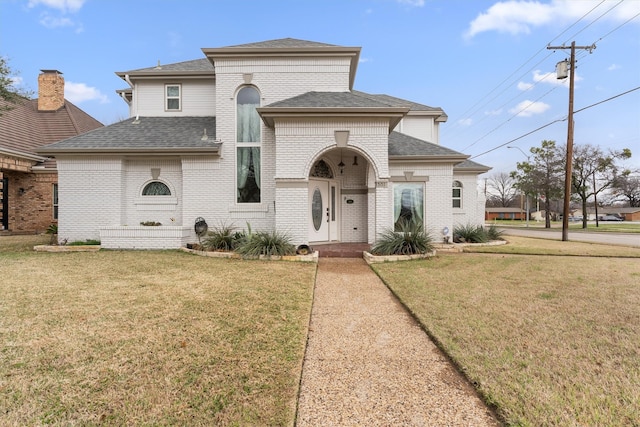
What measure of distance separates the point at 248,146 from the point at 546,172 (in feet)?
107

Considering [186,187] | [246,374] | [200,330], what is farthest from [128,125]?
[246,374]

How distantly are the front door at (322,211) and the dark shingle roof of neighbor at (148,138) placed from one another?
4.04 m

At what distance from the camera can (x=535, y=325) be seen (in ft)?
14.0

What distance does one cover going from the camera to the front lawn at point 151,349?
2.53 m

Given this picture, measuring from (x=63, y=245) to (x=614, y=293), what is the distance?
1593 centimetres

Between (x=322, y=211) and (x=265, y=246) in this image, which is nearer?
(x=265, y=246)

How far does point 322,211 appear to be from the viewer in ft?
39.9

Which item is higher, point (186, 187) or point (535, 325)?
point (186, 187)

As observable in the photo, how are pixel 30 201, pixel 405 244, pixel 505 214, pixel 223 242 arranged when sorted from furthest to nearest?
pixel 505 214
pixel 30 201
pixel 223 242
pixel 405 244

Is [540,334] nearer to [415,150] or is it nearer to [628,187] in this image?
[415,150]

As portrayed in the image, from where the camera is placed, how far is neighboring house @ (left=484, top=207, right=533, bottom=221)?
80.2m

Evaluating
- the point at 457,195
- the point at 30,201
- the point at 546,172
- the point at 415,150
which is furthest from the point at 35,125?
the point at 546,172

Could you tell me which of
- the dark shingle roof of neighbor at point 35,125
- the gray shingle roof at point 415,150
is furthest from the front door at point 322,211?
the dark shingle roof of neighbor at point 35,125

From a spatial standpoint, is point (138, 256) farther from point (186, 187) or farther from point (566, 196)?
point (566, 196)
